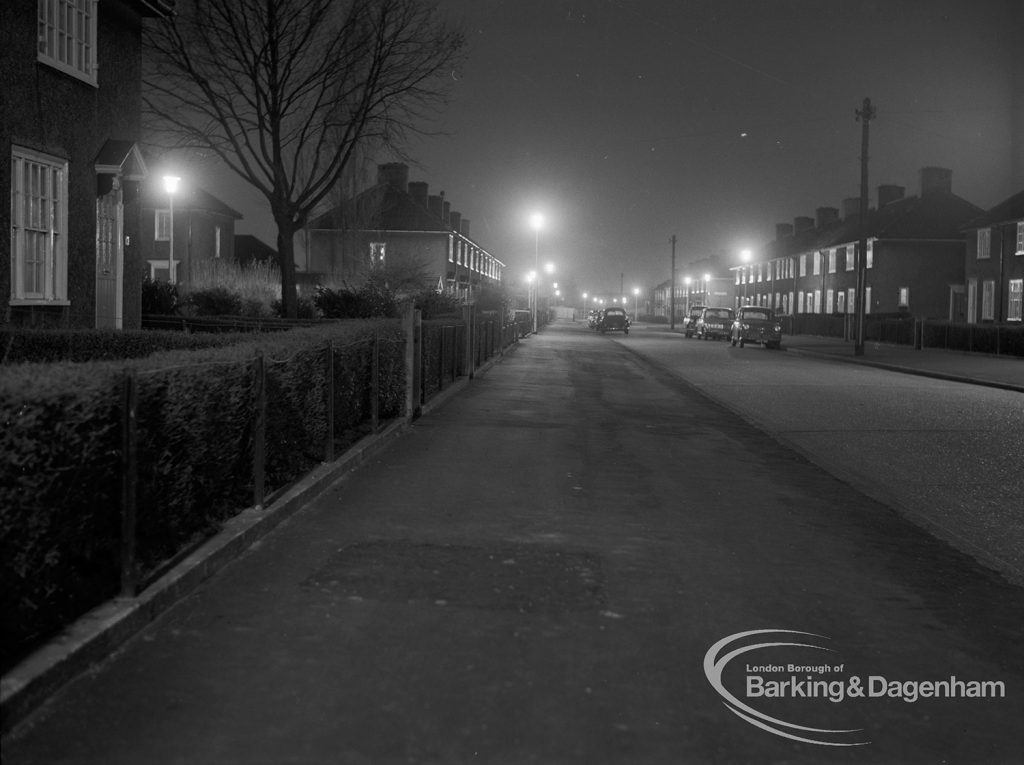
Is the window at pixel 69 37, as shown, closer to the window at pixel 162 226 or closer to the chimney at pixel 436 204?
the window at pixel 162 226

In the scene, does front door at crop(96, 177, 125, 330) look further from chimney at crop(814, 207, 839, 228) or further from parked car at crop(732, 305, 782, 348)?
chimney at crop(814, 207, 839, 228)

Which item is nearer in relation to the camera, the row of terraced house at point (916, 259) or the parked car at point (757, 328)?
the parked car at point (757, 328)

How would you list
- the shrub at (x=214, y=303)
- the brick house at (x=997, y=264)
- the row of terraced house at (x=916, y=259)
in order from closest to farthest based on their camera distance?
the shrub at (x=214, y=303)
the brick house at (x=997, y=264)
the row of terraced house at (x=916, y=259)

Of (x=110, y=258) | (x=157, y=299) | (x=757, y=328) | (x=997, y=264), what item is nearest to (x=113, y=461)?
(x=110, y=258)

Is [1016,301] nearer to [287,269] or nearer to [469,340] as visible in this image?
[287,269]

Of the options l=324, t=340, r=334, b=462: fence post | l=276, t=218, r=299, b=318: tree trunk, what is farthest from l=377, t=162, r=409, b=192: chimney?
l=324, t=340, r=334, b=462: fence post

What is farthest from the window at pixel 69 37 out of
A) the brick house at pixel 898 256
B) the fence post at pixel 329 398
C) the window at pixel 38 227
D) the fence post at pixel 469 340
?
the brick house at pixel 898 256

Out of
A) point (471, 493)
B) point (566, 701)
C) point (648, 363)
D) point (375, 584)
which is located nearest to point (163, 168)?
point (648, 363)

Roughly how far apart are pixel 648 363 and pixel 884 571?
26.0 m

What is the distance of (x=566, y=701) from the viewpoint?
4609 mm

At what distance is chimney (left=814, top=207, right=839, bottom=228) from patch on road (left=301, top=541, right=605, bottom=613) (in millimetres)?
89056

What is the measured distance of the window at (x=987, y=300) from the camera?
172 feet

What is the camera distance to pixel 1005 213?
170ft

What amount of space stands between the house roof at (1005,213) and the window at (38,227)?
141 feet
